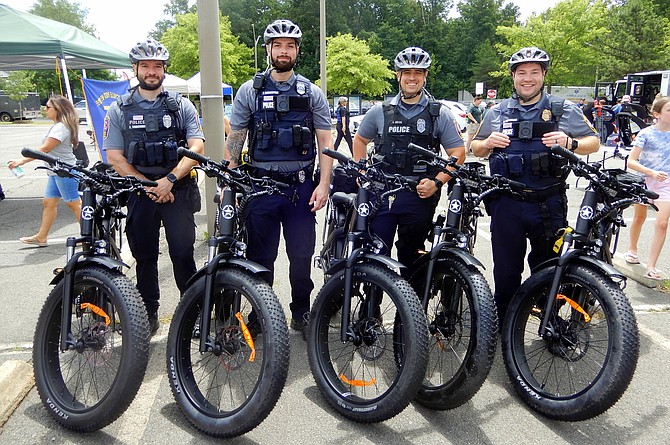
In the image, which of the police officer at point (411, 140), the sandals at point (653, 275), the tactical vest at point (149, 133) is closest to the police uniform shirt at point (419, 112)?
the police officer at point (411, 140)

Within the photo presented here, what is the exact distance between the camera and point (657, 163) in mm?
5375

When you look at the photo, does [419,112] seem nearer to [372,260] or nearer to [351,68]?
[372,260]

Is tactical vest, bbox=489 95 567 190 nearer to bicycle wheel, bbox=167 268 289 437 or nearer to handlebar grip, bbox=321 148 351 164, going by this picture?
handlebar grip, bbox=321 148 351 164

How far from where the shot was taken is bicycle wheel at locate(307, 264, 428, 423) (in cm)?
285

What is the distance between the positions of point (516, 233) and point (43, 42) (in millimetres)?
8277

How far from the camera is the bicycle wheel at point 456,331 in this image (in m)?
2.96

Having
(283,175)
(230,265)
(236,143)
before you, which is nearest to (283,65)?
(236,143)

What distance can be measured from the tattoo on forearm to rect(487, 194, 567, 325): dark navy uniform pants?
1835 millimetres

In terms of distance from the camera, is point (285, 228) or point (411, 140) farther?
point (285, 228)

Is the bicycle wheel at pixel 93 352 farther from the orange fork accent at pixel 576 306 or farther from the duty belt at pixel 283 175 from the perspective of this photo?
the orange fork accent at pixel 576 306

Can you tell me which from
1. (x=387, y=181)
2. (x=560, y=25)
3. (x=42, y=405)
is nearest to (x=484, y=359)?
(x=387, y=181)

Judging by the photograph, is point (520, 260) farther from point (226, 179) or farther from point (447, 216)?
point (226, 179)

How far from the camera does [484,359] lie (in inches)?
116

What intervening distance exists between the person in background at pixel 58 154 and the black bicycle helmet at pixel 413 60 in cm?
475
